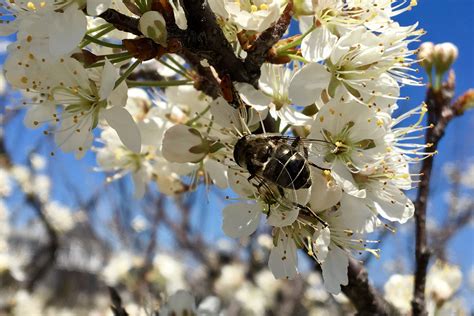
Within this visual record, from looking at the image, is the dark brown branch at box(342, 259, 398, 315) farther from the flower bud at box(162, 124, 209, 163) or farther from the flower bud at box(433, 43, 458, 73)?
the flower bud at box(433, 43, 458, 73)

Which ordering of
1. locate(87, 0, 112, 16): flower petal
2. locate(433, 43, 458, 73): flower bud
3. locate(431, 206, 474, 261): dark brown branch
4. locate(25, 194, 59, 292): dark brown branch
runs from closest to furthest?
locate(87, 0, 112, 16): flower petal < locate(433, 43, 458, 73): flower bud < locate(25, 194, 59, 292): dark brown branch < locate(431, 206, 474, 261): dark brown branch

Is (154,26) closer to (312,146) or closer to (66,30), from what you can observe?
(66,30)

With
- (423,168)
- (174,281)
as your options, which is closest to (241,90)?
(423,168)

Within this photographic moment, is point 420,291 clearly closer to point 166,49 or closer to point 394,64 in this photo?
point 394,64

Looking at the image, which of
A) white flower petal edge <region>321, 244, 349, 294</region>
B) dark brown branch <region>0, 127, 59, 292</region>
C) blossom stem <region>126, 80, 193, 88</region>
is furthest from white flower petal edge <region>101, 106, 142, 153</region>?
dark brown branch <region>0, 127, 59, 292</region>

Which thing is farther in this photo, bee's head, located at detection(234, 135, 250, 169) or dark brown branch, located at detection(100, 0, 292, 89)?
bee's head, located at detection(234, 135, 250, 169)

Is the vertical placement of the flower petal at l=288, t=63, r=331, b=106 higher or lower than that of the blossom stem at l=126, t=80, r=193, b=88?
higher

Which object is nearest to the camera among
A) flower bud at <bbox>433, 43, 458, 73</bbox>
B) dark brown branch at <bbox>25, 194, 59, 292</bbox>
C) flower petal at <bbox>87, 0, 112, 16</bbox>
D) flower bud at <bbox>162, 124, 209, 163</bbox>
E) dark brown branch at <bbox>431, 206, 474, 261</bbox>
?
flower petal at <bbox>87, 0, 112, 16</bbox>
